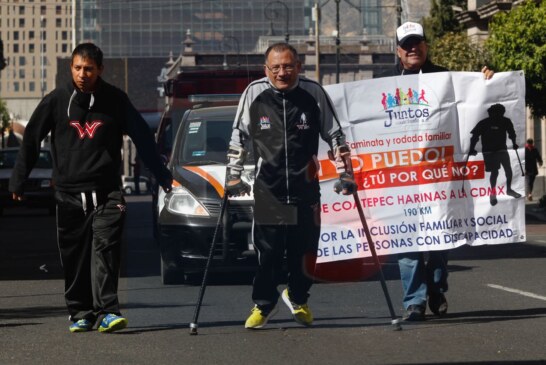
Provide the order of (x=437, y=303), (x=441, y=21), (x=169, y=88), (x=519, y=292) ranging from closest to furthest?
1. (x=437, y=303)
2. (x=519, y=292)
3. (x=169, y=88)
4. (x=441, y=21)

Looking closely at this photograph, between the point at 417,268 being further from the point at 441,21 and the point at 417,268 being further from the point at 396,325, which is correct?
the point at 441,21

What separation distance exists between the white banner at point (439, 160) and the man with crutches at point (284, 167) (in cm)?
96

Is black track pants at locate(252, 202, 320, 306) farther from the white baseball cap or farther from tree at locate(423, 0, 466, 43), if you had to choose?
tree at locate(423, 0, 466, 43)

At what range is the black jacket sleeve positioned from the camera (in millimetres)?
9352

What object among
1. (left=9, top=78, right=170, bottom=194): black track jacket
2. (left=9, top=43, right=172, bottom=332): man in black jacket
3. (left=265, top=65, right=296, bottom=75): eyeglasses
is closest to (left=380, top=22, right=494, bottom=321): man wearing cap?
(left=265, top=65, right=296, bottom=75): eyeglasses

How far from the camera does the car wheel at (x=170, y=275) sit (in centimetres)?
1336

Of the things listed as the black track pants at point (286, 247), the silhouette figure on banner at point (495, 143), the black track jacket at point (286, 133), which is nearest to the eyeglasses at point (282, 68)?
the black track jacket at point (286, 133)

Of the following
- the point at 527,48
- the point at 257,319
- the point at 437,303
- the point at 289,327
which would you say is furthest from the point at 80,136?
the point at 527,48

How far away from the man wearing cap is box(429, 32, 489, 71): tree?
33.7 meters

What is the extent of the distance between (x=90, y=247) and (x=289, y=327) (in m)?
1.43

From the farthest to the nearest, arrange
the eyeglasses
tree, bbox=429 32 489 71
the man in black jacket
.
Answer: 1. tree, bbox=429 32 489 71
2. the man in black jacket
3. the eyeglasses

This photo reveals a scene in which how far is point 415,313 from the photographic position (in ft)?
32.0

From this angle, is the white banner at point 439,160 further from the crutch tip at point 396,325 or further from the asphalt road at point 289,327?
the crutch tip at point 396,325

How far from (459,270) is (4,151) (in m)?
23.2
